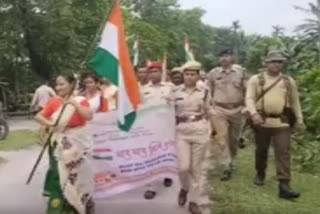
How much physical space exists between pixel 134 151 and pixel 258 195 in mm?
1724

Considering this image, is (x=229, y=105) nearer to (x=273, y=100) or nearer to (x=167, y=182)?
(x=273, y=100)

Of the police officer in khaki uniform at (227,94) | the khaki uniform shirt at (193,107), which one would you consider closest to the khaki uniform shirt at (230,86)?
the police officer in khaki uniform at (227,94)

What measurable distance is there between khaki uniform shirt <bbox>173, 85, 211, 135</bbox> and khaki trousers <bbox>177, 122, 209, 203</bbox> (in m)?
0.06

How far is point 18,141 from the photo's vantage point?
2155cm

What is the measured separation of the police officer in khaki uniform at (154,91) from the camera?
1012cm

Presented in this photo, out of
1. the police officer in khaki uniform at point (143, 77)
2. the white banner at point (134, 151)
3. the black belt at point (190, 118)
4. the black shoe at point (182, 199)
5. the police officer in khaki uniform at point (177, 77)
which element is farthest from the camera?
the police officer in khaki uniform at point (143, 77)

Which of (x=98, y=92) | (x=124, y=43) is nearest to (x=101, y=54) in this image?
(x=124, y=43)

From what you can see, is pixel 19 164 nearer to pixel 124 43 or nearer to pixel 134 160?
pixel 134 160

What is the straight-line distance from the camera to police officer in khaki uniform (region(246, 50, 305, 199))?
9938 millimetres

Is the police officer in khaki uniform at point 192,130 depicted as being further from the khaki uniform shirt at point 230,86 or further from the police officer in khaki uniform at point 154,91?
the khaki uniform shirt at point 230,86

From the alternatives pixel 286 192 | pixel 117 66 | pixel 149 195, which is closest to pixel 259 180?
pixel 286 192

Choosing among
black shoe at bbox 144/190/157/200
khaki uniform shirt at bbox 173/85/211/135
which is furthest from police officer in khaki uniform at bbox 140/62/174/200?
khaki uniform shirt at bbox 173/85/211/135

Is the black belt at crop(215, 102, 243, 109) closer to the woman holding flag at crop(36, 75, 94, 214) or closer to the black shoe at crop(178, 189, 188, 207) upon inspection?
the black shoe at crop(178, 189, 188, 207)

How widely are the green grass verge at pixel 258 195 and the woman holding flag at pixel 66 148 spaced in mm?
1702
